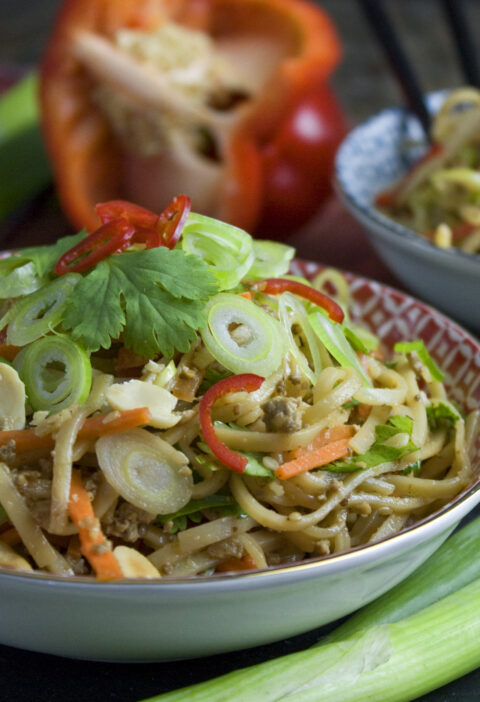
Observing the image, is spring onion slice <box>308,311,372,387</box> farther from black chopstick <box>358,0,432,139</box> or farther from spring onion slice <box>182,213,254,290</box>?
black chopstick <box>358,0,432,139</box>

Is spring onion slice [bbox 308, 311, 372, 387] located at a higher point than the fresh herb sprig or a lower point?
lower

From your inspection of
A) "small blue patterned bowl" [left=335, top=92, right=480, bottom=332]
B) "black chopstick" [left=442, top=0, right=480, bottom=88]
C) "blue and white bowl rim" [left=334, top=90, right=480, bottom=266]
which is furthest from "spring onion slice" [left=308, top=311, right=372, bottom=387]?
"black chopstick" [left=442, top=0, right=480, bottom=88]

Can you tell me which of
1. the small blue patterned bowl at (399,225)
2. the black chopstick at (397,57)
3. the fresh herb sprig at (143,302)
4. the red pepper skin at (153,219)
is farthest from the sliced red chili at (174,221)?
the black chopstick at (397,57)

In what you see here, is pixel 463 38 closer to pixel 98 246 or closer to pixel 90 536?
pixel 98 246

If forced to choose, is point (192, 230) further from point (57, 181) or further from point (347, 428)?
point (57, 181)

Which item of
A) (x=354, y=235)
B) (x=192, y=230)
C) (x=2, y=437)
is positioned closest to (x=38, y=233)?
(x=354, y=235)
